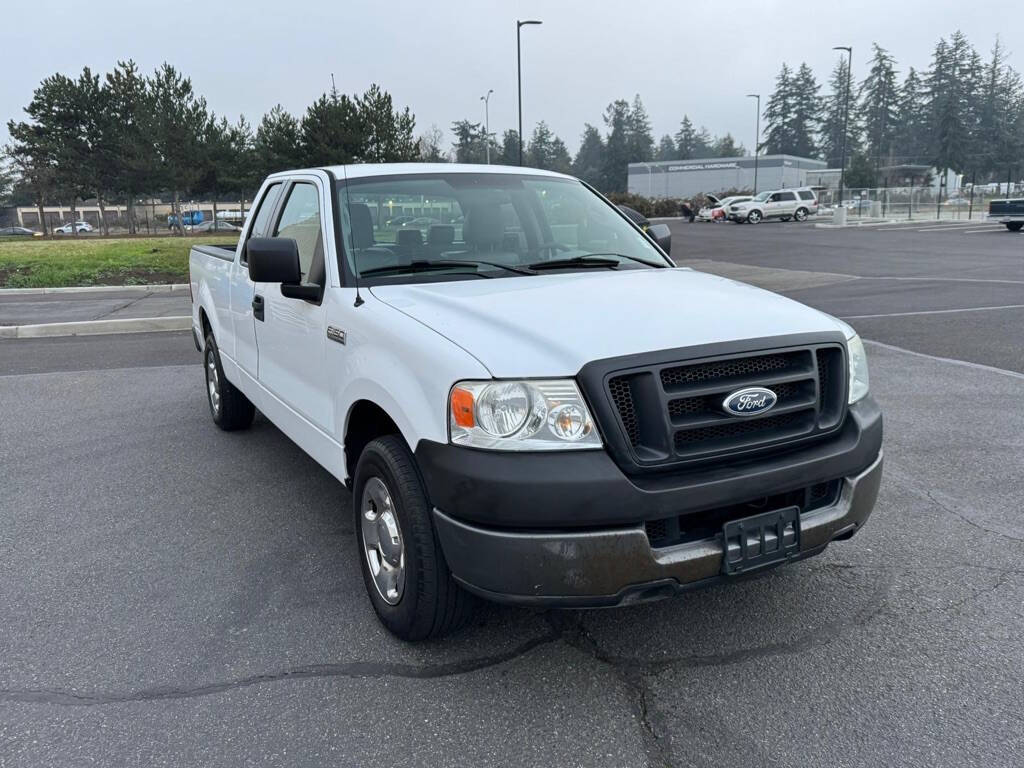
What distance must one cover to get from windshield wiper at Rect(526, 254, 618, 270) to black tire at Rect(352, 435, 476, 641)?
128 centimetres

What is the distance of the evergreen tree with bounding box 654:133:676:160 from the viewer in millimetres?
168375

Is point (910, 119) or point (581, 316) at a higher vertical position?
point (910, 119)

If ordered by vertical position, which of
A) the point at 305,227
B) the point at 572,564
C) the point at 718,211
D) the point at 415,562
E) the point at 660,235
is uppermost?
the point at 305,227

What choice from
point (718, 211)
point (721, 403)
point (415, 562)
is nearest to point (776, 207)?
point (718, 211)

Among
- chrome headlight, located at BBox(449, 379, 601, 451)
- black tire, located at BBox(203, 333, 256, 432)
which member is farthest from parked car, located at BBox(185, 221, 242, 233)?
chrome headlight, located at BBox(449, 379, 601, 451)

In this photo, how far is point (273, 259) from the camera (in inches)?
142

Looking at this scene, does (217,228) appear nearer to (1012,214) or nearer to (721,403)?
(1012,214)

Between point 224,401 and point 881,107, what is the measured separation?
13822 centimetres

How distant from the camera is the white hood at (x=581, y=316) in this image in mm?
2766

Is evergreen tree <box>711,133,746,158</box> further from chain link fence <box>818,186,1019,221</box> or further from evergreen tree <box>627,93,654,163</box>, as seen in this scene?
chain link fence <box>818,186,1019,221</box>

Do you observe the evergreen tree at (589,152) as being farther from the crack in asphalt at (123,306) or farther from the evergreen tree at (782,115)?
the crack in asphalt at (123,306)

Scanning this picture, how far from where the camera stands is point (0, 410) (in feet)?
23.4

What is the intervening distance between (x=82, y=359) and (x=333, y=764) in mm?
8120

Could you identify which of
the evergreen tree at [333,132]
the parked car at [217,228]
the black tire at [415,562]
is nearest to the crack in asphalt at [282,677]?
the black tire at [415,562]
